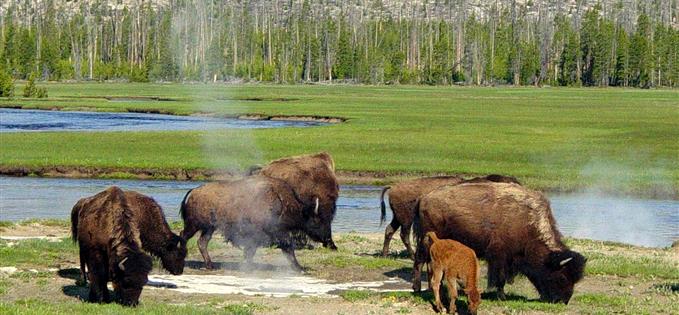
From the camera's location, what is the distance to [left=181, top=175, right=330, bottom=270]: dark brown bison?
18844 millimetres

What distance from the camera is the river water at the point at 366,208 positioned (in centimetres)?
2853

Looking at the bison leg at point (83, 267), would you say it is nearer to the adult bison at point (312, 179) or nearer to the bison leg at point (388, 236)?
the adult bison at point (312, 179)

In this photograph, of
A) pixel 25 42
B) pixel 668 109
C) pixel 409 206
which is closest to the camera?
pixel 409 206

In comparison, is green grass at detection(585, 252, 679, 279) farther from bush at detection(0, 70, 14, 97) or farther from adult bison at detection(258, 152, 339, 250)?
bush at detection(0, 70, 14, 97)

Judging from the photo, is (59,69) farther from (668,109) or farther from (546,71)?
(668,109)

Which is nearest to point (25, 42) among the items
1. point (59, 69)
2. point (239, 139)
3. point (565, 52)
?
point (59, 69)

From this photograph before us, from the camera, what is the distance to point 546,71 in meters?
180

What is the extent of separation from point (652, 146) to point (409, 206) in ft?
107

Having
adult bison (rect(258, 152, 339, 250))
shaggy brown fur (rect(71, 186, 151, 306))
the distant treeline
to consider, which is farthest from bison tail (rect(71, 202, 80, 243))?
the distant treeline

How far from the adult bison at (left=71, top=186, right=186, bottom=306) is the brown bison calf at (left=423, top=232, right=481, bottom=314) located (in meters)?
3.74

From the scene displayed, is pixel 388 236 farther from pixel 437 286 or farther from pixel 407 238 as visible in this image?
pixel 437 286

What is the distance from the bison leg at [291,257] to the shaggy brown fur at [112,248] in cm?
433

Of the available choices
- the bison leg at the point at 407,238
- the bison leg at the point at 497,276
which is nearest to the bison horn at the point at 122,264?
the bison leg at the point at 497,276

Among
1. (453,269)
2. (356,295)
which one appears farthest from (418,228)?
(453,269)
